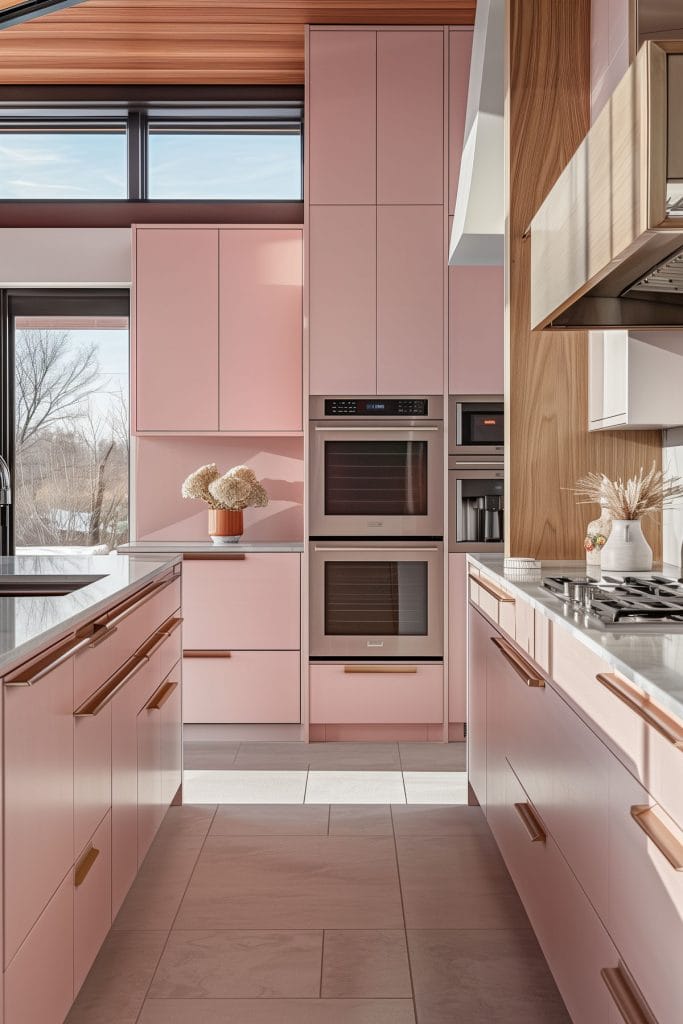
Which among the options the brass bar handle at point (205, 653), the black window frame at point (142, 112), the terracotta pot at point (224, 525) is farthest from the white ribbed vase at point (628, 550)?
the black window frame at point (142, 112)

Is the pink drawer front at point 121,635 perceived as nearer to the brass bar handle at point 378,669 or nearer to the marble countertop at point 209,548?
the marble countertop at point 209,548

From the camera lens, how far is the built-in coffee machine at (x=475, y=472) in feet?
13.2

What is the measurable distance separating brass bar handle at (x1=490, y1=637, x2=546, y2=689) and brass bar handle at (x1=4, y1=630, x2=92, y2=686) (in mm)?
974

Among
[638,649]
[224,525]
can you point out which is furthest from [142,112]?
[638,649]

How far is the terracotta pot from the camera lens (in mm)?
4289

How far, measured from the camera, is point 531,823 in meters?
2.02

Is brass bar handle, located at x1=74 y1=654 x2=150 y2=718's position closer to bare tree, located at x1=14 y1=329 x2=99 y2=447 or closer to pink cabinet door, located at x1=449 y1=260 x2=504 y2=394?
pink cabinet door, located at x1=449 y1=260 x2=504 y2=394

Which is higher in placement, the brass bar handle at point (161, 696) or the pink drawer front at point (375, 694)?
the brass bar handle at point (161, 696)

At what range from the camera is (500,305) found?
13.2ft

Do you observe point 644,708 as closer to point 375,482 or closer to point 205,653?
point 375,482

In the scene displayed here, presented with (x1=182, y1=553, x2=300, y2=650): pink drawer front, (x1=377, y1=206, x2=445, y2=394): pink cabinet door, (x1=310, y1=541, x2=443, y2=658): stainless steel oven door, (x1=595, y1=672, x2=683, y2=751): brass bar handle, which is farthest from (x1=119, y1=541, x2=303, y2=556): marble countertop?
(x1=595, y1=672, x2=683, y2=751): brass bar handle

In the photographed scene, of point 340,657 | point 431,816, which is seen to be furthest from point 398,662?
point 431,816

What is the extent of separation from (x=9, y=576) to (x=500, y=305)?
8.26 ft

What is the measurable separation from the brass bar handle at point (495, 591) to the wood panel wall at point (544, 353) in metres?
0.17
